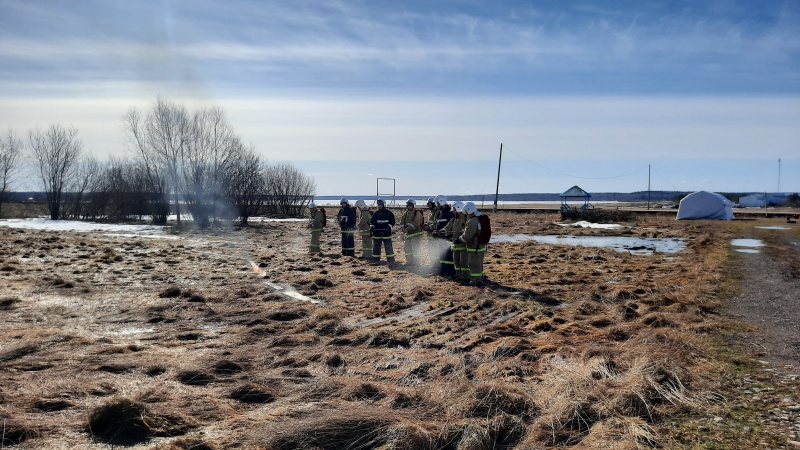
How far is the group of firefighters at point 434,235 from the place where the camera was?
47.1 ft

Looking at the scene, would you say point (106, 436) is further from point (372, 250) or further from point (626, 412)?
point (372, 250)

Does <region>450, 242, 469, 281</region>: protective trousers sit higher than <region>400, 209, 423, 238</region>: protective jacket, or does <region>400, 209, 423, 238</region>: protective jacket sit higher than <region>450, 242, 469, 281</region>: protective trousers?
<region>400, 209, 423, 238</region>: protective jacket

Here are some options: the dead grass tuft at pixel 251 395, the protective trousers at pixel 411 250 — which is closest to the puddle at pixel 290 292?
the protective trousers at pixel 411 250

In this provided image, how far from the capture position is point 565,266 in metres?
18.0

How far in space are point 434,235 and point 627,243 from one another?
14.2 meters

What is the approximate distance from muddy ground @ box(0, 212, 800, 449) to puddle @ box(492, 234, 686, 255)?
335 inches

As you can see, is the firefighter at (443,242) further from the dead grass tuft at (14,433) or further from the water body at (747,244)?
the water body at (747,244)

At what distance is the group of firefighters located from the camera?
47.1 feet

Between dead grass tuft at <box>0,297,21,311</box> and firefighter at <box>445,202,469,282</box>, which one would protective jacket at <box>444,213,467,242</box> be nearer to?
firefighter at <box>445,202,469,282</box>

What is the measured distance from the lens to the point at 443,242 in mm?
16109

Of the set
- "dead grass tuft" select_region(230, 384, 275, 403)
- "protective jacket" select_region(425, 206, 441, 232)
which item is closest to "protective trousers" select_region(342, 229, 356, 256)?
"protective jacket" select_region(425, 206, 441, 232)

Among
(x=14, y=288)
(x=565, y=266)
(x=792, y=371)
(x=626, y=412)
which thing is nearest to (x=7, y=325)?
(x=14, y=288)

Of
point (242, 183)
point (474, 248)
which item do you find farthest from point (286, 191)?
point (474, 248)

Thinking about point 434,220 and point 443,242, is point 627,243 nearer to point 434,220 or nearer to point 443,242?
point 434,220
